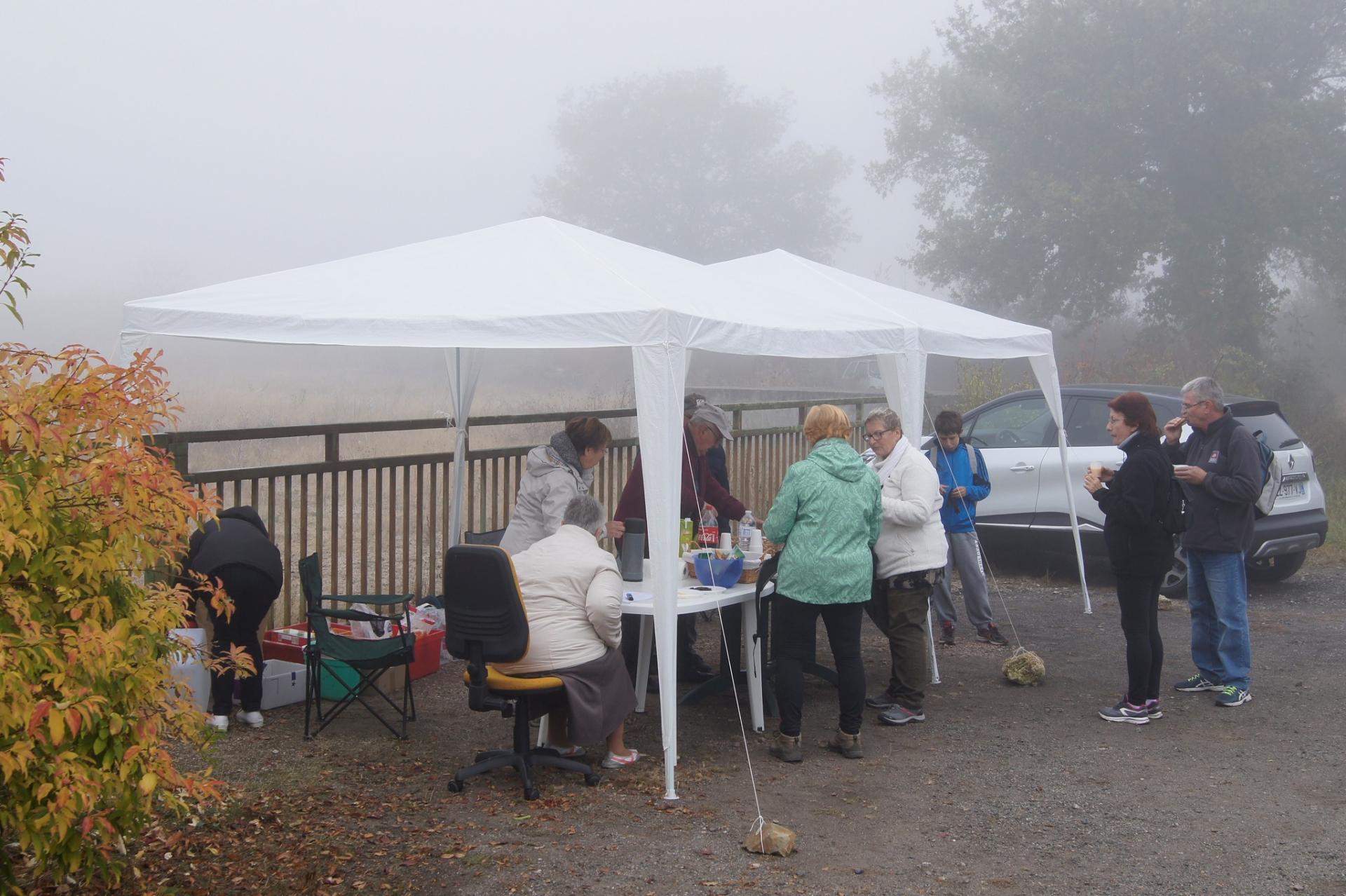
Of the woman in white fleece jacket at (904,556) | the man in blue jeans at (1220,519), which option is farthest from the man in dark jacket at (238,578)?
the man in blue jeans at (1220,519)

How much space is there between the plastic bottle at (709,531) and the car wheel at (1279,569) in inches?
208

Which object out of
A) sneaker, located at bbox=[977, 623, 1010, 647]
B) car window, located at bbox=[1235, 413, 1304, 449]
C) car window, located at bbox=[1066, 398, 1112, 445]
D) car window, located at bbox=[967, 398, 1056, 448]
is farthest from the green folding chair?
car window, located at bbox=[1235, 413, 1304, 449]

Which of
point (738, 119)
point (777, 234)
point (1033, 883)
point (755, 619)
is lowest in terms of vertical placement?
point (1033, 883)

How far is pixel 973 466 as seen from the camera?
7.49 meters

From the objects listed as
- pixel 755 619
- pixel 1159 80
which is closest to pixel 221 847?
pixel 755 619

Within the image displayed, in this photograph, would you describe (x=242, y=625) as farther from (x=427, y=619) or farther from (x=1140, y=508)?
(x=1140, y=508)

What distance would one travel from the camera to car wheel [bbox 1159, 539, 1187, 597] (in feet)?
29.5

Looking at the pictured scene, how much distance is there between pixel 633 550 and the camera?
5539 millimetres

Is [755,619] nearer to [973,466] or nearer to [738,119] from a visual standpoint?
[973,466]

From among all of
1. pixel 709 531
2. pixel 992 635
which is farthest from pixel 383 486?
pixel 992 635

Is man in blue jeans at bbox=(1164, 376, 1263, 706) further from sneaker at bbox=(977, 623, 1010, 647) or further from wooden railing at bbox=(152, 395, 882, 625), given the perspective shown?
wooden railing at bbox=(152, 395, 882, 625)

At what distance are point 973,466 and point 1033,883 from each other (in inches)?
151

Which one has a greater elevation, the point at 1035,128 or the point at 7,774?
the point at 1035,128

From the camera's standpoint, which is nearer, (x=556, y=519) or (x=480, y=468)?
(x=556, y=519)
